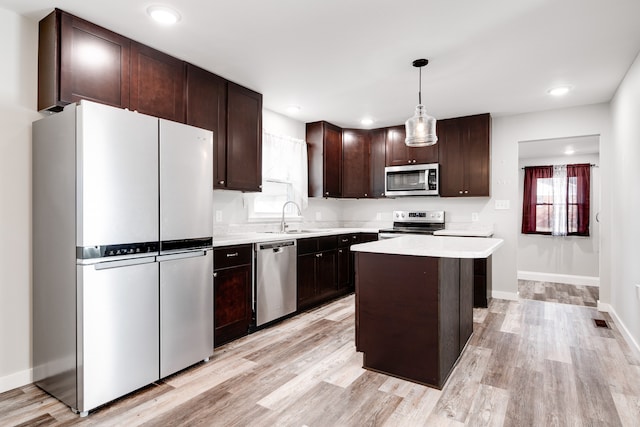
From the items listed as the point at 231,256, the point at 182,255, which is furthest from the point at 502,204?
the point at 182,255

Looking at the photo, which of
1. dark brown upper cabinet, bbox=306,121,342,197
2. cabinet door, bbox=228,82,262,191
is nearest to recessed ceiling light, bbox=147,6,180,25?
cabinet door, bbox=228,82,262,191

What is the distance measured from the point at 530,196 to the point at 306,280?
4.52 meters

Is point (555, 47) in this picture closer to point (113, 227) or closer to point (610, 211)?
point (610, 211)

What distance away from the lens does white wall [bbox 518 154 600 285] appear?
5.59m

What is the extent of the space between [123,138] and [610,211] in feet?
15.8

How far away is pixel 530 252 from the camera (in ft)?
20.0

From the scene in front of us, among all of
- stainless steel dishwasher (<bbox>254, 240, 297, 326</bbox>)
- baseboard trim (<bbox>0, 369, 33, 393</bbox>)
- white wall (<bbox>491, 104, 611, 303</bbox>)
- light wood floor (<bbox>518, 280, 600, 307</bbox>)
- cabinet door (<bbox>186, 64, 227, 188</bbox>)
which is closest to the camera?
baseboard trim (<bbox>0, 369, 33, 393</bbox>)

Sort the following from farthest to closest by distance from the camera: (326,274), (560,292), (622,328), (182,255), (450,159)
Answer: (560,292) → (450,159) → (326,274) → (622,328) → (182,255)

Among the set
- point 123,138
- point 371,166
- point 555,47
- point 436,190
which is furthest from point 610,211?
point 123,138

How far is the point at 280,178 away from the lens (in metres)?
4.44

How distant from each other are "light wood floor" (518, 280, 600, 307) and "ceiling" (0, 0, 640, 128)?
2.52 m

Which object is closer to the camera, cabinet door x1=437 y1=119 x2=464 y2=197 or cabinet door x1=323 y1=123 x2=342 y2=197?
cabinet door x1=437 y1=119 x2=464 y2=197

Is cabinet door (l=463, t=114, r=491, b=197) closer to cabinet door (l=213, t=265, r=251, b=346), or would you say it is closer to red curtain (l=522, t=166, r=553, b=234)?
red curtain (l=522, t=166, r=553, b=234)

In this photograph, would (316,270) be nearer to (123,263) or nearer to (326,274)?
(326,274)
